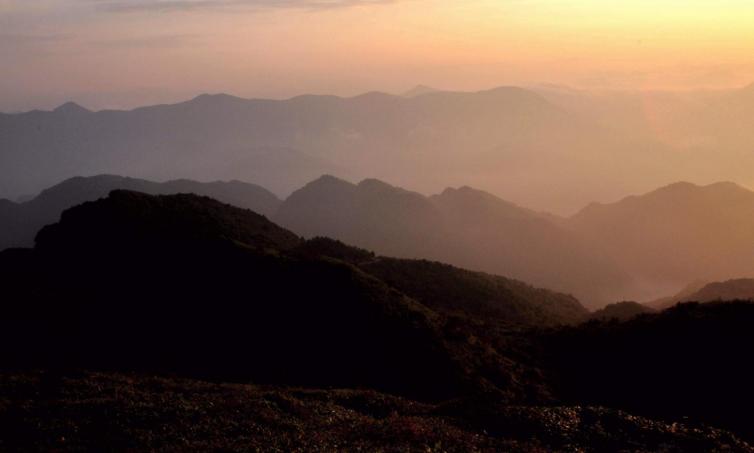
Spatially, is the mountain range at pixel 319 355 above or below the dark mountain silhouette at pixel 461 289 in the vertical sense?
below

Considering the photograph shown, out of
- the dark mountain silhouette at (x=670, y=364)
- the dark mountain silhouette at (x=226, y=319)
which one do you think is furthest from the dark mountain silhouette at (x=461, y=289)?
the dark mountain silhouette at (x=670, y=364)

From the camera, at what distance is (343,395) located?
29.1 metres

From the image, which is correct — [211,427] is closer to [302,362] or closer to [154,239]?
[302,362]

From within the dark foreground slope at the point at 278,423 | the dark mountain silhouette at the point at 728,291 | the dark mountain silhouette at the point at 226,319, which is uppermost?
the dark mountain silhouette at the point at 728,291

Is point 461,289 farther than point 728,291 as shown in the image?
No

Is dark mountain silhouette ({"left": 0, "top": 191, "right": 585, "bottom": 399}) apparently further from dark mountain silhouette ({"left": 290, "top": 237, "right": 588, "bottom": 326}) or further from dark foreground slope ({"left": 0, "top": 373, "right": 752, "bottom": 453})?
dark mountain silhouette ({"left": 290, "top": 237, "right": 588, "bottom": 326})

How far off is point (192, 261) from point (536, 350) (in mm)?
30204

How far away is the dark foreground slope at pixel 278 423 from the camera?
2052cm

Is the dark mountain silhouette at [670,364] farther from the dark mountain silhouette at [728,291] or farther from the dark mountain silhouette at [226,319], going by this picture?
the dark mountain silhouette at [728,291]

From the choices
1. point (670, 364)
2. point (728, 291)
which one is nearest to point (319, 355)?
point (670, 364)

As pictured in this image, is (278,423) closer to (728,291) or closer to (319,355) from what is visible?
(319,355)

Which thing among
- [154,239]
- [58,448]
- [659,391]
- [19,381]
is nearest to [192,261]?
[154,239]

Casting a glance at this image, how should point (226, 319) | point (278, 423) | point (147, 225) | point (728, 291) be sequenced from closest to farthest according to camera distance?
point (278, 423) < point (226, 319) < point (147, 225) < point (728, 291)

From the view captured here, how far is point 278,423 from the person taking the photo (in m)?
23.1
